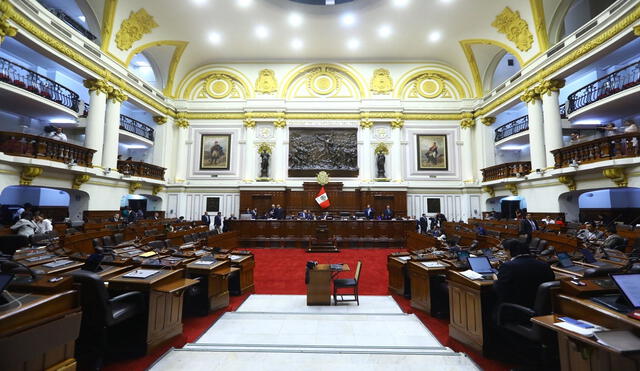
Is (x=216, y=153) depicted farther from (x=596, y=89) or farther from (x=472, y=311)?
(x=596, y=89)

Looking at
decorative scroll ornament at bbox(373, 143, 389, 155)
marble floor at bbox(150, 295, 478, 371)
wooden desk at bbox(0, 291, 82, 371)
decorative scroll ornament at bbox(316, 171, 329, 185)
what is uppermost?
decorative scroll ornament at bbox(373, 143, 389, 155)

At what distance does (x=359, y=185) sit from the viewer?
15.6 metres

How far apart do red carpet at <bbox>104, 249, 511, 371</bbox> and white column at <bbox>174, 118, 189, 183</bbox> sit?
8.55 metres

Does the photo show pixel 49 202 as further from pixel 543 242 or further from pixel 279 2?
pixel 543 242

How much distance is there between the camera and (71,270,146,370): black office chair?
2619 mm

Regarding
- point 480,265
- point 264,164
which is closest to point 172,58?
point 264,164

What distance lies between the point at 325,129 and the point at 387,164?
13.2ft

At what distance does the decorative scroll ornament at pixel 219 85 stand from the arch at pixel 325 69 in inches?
126

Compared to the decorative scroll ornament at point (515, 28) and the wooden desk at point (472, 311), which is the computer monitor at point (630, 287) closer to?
the wooden desk at point (472, 311)

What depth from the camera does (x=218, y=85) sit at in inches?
674

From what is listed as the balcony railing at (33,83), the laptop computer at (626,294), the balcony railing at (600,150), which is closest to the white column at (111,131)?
the balcony railing at (33,83)

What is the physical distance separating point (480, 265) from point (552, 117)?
1050cm

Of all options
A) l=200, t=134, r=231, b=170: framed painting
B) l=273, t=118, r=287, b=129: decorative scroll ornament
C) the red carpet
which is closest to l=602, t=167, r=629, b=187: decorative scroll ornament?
the red carpet

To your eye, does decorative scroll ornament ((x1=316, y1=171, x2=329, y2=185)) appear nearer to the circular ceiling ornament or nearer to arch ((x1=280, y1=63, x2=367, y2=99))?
arch ((x1=280, y1=63, x2=367, y2=99))
